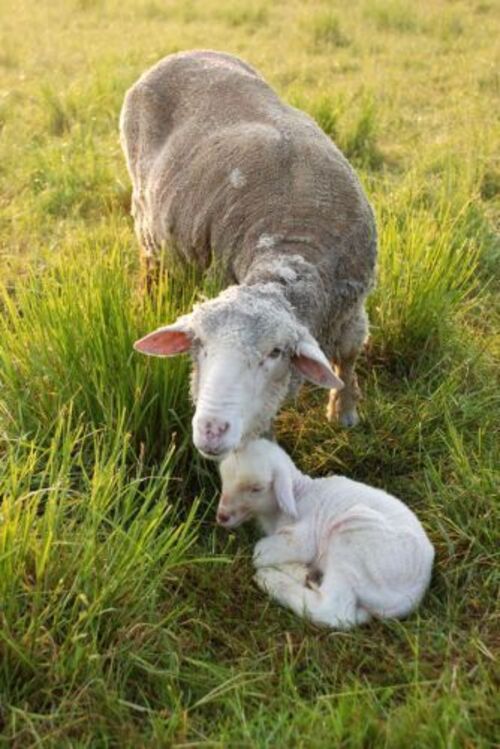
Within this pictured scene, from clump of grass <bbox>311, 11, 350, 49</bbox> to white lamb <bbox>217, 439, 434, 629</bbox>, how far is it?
7.81 m

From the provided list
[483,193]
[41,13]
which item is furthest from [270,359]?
[41,13]

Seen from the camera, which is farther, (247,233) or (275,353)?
(247,233)

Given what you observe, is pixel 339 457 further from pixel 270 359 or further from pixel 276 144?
pixel 276 144

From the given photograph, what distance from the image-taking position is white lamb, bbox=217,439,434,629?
9.17 ft

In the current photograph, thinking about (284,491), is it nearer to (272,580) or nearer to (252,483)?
(252,483)

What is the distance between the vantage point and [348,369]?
3975 mm

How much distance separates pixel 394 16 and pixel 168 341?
8.53m

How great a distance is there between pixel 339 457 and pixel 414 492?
35 centimetres

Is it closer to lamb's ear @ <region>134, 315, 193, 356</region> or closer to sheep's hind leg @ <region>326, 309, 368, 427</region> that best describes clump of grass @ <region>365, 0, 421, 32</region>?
sheep's hind leg @ <region>326, 309, 368, 427</region>

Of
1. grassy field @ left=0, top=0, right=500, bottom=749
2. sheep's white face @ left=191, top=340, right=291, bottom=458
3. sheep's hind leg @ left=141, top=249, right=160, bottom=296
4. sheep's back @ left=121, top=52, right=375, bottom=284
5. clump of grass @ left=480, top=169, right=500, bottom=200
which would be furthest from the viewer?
clump of grass @ left=480, top=169, right=500, bottom=200

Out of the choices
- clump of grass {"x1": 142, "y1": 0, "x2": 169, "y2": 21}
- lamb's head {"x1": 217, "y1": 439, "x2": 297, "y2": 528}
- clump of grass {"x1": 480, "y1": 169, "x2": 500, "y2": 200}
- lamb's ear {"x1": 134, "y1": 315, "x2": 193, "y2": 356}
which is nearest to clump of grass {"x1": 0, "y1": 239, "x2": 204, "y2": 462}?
lamb's ear {"x1": 134, "y1": 315, "x2": 193, "y2": 356}

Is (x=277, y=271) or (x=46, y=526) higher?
(x=277, y=271)

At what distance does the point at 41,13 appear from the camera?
1150 centimetres

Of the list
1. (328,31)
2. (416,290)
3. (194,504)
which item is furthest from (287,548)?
(328,31)
